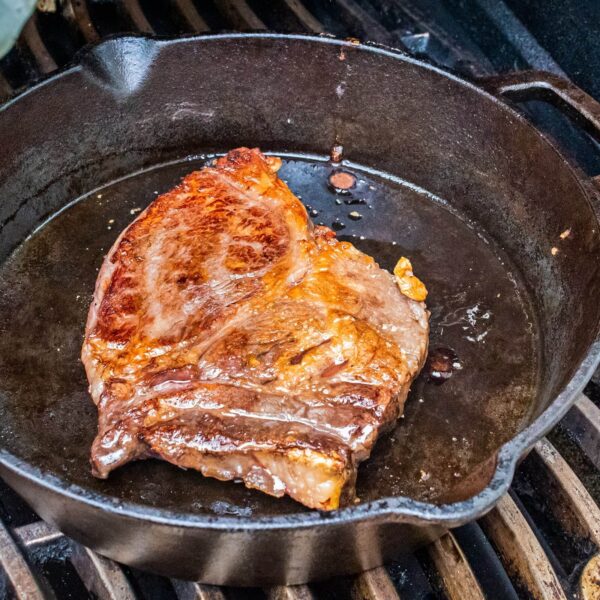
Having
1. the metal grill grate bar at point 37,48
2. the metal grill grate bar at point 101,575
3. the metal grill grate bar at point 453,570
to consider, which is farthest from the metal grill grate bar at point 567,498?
the metal grill grate bar at point 37,48

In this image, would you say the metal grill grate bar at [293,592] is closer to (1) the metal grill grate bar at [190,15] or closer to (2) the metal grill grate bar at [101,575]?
(2) the metal grill grate bar at [101,575]

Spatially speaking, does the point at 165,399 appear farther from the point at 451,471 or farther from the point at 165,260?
the point at 451,471

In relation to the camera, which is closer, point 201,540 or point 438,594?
point 201,540

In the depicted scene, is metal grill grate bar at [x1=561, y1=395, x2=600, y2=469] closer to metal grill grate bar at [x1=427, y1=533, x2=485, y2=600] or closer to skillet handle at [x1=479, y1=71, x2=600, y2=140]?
metal grill grate bar at [x1=427, y1=533, x2=485, y2=600]

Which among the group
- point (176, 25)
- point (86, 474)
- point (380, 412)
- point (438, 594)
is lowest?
point (438, 594)

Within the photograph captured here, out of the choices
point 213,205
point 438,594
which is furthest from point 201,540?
point 213,205

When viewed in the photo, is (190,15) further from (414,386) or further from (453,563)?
(453,563)
